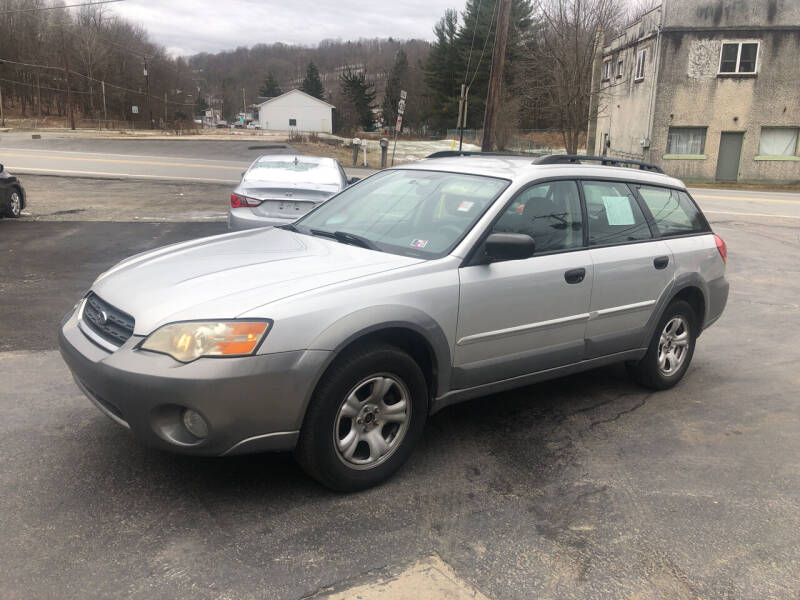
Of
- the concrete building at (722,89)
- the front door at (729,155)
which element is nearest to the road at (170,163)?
the front door at (729,155)

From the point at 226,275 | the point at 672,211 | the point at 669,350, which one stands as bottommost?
the point at 669,350

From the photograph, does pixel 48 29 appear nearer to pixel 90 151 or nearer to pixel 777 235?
pixel 90 151

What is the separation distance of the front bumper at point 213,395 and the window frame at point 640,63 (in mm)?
36149

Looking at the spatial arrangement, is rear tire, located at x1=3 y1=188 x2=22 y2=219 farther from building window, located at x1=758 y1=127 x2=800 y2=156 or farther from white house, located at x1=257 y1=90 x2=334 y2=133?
white house, located at x1=257 y1=90 x2=334 y2=133

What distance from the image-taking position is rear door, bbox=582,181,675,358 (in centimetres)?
440

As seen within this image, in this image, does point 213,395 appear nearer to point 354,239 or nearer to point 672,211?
point 354,239

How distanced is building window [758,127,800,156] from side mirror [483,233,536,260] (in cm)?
3431

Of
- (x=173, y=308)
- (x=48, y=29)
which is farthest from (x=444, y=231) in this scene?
(x=48, y=29)

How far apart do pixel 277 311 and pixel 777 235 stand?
1416 centimetres

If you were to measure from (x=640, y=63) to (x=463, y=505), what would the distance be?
1442 inches

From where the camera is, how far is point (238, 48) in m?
132

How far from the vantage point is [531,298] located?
156 inches

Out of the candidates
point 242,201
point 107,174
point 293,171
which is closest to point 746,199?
point 293,171

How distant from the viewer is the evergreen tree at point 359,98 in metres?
103
